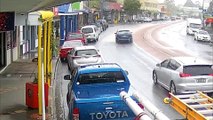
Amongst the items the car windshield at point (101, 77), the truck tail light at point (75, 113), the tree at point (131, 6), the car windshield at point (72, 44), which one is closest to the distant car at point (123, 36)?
the car windshield at point (72, 44)

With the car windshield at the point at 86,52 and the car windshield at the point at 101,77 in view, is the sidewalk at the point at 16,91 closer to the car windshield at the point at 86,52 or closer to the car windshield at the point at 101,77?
the car windshield at the point at 101,77

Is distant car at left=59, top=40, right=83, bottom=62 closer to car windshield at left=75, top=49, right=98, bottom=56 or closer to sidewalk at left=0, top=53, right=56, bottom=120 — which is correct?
sidewalk at left=0, top=53, right=56, bottom=120

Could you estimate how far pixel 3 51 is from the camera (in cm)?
2238

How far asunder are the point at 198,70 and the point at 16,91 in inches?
266

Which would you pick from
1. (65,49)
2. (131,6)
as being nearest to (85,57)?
(65,49)

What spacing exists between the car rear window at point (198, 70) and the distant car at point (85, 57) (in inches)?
A: 239

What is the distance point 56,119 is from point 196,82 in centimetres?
571

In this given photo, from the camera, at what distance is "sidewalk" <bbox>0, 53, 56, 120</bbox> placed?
12.5 metres

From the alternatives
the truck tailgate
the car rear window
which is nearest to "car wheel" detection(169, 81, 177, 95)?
the car rear window

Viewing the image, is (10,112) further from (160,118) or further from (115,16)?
(115,16)

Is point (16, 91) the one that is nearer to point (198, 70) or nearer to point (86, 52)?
point (86, 52)

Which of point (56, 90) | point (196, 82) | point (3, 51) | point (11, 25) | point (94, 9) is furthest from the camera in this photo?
point (94, 9)

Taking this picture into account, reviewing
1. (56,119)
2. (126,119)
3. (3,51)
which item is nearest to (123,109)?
(126,119)

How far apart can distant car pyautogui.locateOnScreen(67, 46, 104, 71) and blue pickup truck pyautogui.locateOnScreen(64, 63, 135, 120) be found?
944cm
